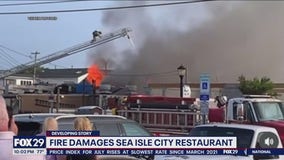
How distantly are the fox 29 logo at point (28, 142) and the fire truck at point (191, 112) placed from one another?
9.24 meters

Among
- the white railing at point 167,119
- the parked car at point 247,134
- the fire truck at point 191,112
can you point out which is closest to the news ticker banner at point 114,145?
the parked car at point 247,134

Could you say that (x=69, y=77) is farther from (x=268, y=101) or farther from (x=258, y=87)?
(x=268, y=101)

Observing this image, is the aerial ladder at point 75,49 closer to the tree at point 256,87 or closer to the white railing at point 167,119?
the tree at point 256,87

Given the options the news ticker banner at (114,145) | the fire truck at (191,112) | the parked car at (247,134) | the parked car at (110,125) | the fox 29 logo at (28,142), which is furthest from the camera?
the fire truck at (191,112)

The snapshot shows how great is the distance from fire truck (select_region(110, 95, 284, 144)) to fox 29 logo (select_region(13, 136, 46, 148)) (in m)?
9.24

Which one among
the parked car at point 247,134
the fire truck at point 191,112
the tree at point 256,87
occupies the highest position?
the tree at point 256,87

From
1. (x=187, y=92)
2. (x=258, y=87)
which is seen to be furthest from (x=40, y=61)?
(x=187, y=92)

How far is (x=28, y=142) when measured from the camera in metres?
5.28

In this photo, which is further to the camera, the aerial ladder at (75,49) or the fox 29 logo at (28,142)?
the aerial ladder at (75,49)

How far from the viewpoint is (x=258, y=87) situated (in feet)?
196

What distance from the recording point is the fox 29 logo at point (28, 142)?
513cm

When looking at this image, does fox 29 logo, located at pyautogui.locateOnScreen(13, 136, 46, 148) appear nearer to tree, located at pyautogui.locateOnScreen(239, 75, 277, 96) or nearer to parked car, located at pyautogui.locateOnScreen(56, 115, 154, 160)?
parked car, located at pyautogui.locateOnScreen(56, 115, 154, 160)

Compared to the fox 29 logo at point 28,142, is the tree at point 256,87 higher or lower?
higher

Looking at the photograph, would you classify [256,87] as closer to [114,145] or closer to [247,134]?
[247,134]
